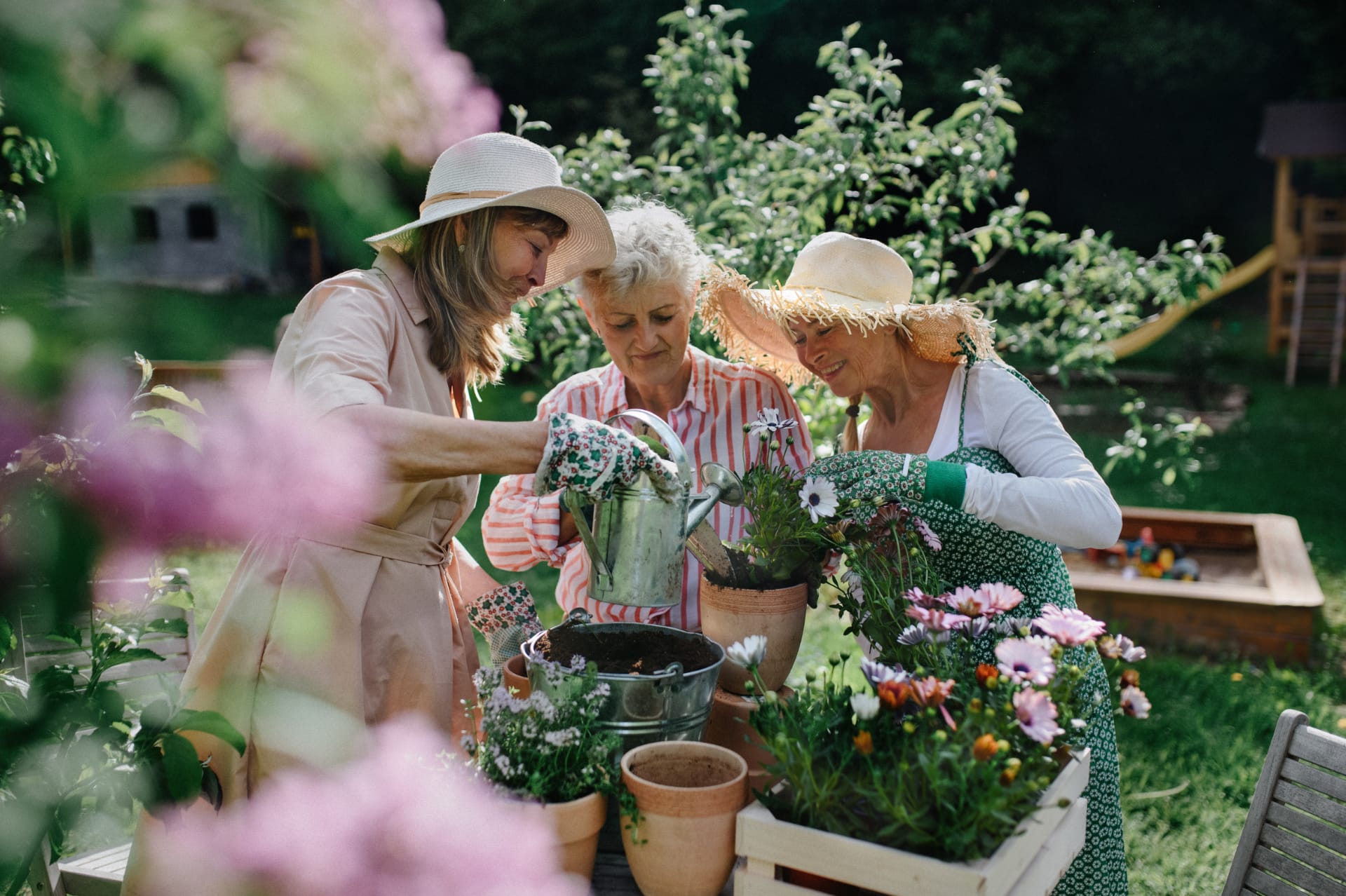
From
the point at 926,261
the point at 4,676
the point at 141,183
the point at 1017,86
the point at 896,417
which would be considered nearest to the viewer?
the point at 141,183

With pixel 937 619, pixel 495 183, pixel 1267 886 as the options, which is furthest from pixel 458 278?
pixel 1267 886

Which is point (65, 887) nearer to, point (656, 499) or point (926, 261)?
point (656, 499)

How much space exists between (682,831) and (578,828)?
141 mm

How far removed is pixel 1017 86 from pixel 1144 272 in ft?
40.6

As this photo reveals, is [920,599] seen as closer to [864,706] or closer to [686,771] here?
[864,706]

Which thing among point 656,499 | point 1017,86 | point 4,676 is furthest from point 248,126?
point 1017,86

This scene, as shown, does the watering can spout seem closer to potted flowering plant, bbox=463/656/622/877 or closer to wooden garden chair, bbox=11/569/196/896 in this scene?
potted flowering plant, bbox=463/656/622/877

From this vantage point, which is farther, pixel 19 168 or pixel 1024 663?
pixel 1024 663

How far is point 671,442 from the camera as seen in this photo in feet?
5.03

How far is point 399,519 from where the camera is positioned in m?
1.79

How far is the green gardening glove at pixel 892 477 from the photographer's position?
1.84m

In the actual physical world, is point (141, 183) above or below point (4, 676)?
above

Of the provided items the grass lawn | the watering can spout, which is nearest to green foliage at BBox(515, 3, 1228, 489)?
the grass lawn

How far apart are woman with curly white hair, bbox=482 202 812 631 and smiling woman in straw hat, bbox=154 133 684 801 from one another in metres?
0.27
